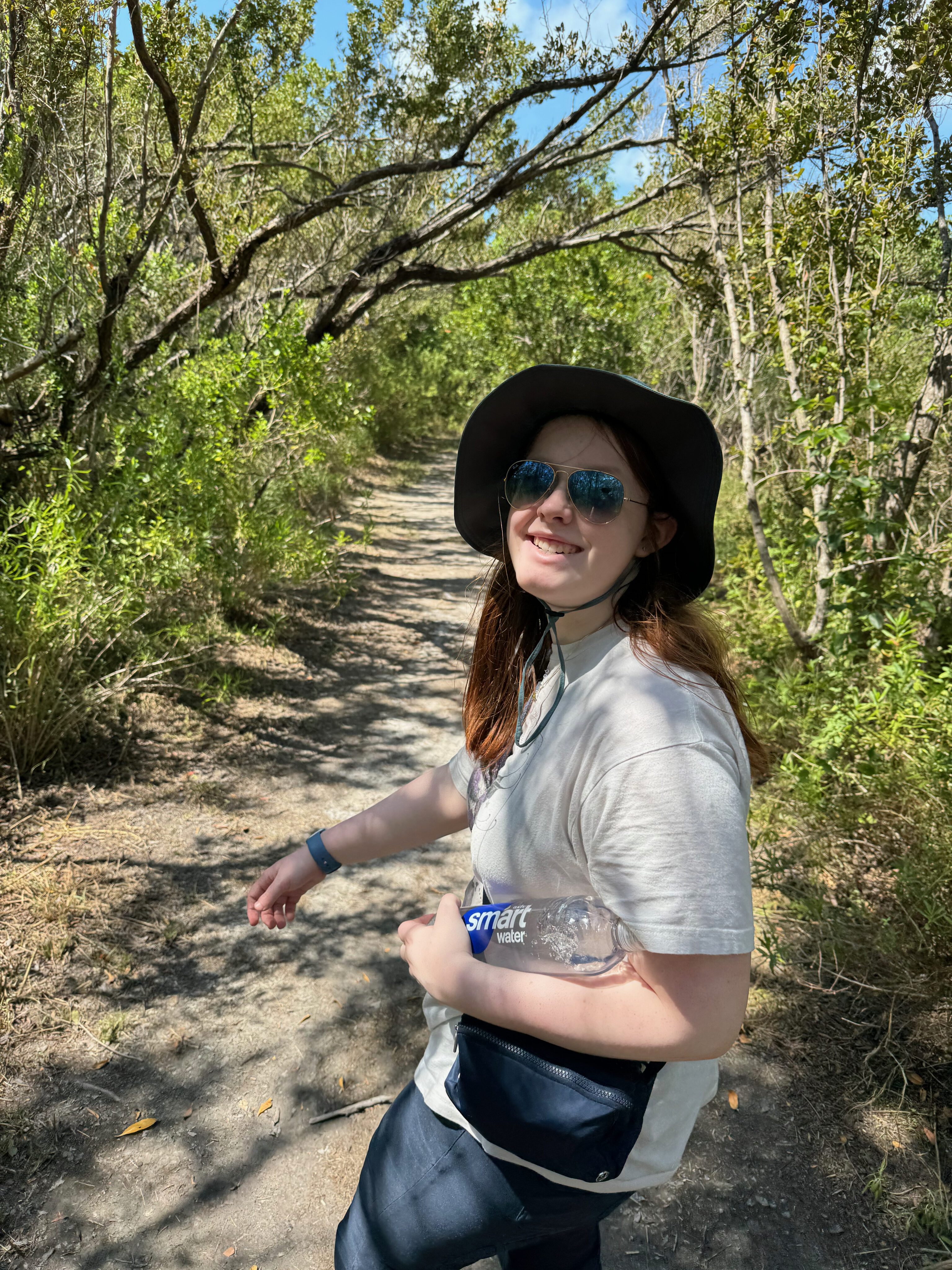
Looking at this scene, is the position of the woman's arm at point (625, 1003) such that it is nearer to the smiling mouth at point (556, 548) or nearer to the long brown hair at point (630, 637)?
the long brown hair at point (630, 637)

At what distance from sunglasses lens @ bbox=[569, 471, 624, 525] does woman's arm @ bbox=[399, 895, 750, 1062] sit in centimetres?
67

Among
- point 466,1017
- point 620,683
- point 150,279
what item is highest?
point 150,279

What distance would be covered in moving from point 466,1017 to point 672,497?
910mm

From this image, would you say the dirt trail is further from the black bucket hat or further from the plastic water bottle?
the black bucket hat

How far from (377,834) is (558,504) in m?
0.77

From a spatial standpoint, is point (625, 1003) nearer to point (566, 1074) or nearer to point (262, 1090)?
point (566, 1074)

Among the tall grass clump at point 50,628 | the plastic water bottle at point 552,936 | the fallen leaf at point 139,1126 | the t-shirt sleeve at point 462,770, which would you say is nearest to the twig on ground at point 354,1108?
the fallen leaf at point 139,1126

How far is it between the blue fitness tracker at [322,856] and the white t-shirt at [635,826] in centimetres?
39

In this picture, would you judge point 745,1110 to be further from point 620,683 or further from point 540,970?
point 620,683

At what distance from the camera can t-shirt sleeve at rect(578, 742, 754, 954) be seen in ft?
2.96

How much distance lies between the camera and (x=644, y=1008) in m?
0.95

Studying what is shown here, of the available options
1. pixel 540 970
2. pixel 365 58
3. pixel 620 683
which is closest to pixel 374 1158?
pixel 540 970

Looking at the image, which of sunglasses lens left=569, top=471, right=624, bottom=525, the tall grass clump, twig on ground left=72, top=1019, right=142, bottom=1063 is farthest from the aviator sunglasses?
the tall grass clump

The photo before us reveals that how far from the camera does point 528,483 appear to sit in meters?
1.33
